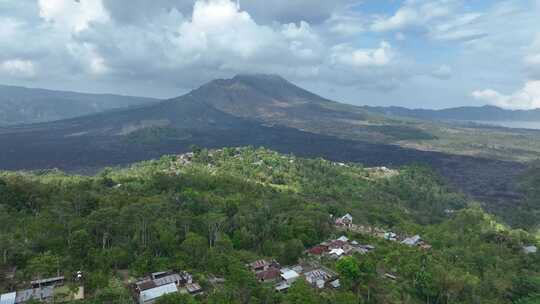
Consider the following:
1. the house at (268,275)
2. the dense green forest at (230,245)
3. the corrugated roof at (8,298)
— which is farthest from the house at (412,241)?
the corrugated roof at (8,298)

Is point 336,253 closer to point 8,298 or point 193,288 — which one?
point 193,288

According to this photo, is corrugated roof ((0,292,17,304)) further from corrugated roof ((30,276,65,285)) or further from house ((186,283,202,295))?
house ((186,283,202,295))

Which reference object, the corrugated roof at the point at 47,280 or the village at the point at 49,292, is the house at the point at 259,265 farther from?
the corrugated roof at the point at 47,280

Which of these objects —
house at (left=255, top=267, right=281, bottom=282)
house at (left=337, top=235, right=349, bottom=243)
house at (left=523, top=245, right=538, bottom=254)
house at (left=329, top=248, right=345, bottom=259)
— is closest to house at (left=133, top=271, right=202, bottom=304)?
house at (left=255, top=267, right=281, bottom=282)

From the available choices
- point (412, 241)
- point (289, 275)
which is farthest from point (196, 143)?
point (289, 275)

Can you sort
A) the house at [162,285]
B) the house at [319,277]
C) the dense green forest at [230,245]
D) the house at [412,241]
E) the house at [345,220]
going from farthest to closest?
the house at [345,220], the house at [412,241], the house at [319,277], the dense green forest at [230,245], the house at [162,285]

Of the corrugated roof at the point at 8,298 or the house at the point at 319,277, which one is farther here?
the house at the point at 319,277
